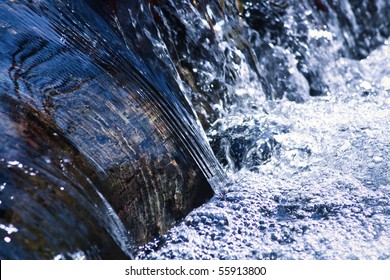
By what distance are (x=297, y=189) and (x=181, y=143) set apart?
47cm

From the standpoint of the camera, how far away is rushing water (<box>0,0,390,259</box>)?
1.88 metres

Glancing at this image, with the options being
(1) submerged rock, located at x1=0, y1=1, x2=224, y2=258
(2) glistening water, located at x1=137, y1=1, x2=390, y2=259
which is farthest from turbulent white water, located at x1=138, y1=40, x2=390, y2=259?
(1) submerged rock, located at x1=0, y1=1, x2=224, y2=258

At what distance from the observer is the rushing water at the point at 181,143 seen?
1877 millimetres

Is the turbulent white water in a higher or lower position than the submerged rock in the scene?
lower

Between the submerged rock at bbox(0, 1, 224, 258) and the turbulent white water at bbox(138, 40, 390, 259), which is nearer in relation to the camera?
the submerged rock at bbox(0, 1, 224, 258)

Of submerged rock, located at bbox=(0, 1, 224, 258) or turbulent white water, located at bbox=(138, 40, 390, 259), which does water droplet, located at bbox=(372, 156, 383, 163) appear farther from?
submerged rock, located at bbox=(0, 1, 224, 258)

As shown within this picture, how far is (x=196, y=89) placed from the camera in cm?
317

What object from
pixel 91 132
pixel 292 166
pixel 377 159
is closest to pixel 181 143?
pixel 91 132

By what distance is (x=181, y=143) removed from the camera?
8.09ft

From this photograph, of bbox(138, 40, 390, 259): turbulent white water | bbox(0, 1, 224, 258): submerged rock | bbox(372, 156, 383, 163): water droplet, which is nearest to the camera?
bbox(0, 1, 224, 258): submerged rock

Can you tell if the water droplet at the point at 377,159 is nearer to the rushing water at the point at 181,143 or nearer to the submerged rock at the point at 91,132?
the rushing water at the point at 181,143

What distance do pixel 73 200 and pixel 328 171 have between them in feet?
3.81
